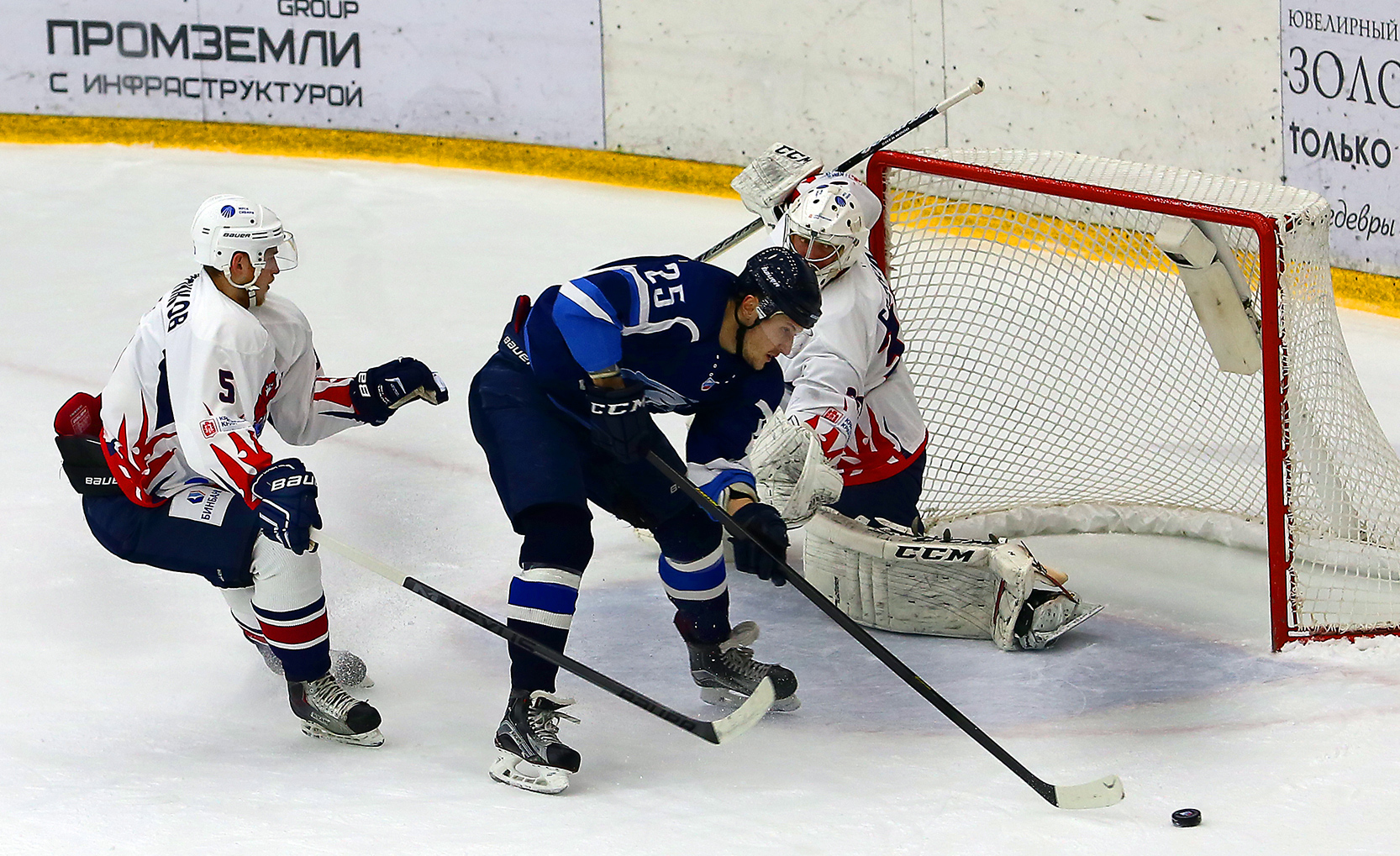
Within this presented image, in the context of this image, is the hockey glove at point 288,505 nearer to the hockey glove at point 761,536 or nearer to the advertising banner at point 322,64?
the hockey glove at point 761,536

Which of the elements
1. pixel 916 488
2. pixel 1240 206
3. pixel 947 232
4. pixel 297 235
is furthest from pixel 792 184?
pixel 297 235

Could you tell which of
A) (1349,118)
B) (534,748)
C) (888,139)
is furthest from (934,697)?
(1349,118)

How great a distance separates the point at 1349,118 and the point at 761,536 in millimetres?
3544

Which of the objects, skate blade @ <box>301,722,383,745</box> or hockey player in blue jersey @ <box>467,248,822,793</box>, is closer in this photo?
hockey player in blue jersey @ <box>467,248,822,793</box>

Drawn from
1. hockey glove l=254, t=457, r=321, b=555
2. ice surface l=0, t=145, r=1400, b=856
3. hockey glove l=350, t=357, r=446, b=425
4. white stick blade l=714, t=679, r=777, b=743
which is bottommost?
ice surface l=0, t=145, r=1400, b=856

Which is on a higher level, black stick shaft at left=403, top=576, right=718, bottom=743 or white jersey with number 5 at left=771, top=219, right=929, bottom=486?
white jersey with number 5 at left=771, top=219, right=929, bottom=486

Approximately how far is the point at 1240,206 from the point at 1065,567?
1.01m

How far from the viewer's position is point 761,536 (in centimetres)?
282

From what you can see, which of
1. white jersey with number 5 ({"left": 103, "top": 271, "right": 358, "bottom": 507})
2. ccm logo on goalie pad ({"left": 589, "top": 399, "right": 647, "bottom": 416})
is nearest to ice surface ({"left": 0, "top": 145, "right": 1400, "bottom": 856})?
white jersey with number 5 ({"left": 103, "top": 271, "right": 358, "bottom": 507})

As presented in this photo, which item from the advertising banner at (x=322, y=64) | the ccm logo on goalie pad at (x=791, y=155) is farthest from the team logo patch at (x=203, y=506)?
the advertising banner at (x=322, y=64)

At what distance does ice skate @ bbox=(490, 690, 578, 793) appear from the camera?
2.61m

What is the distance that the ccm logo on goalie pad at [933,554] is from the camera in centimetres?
328

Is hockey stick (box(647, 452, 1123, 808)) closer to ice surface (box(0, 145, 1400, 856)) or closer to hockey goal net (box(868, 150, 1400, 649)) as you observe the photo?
ice surface (box(0, 145, 1400, 856))

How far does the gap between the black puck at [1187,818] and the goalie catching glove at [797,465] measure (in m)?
0.93
